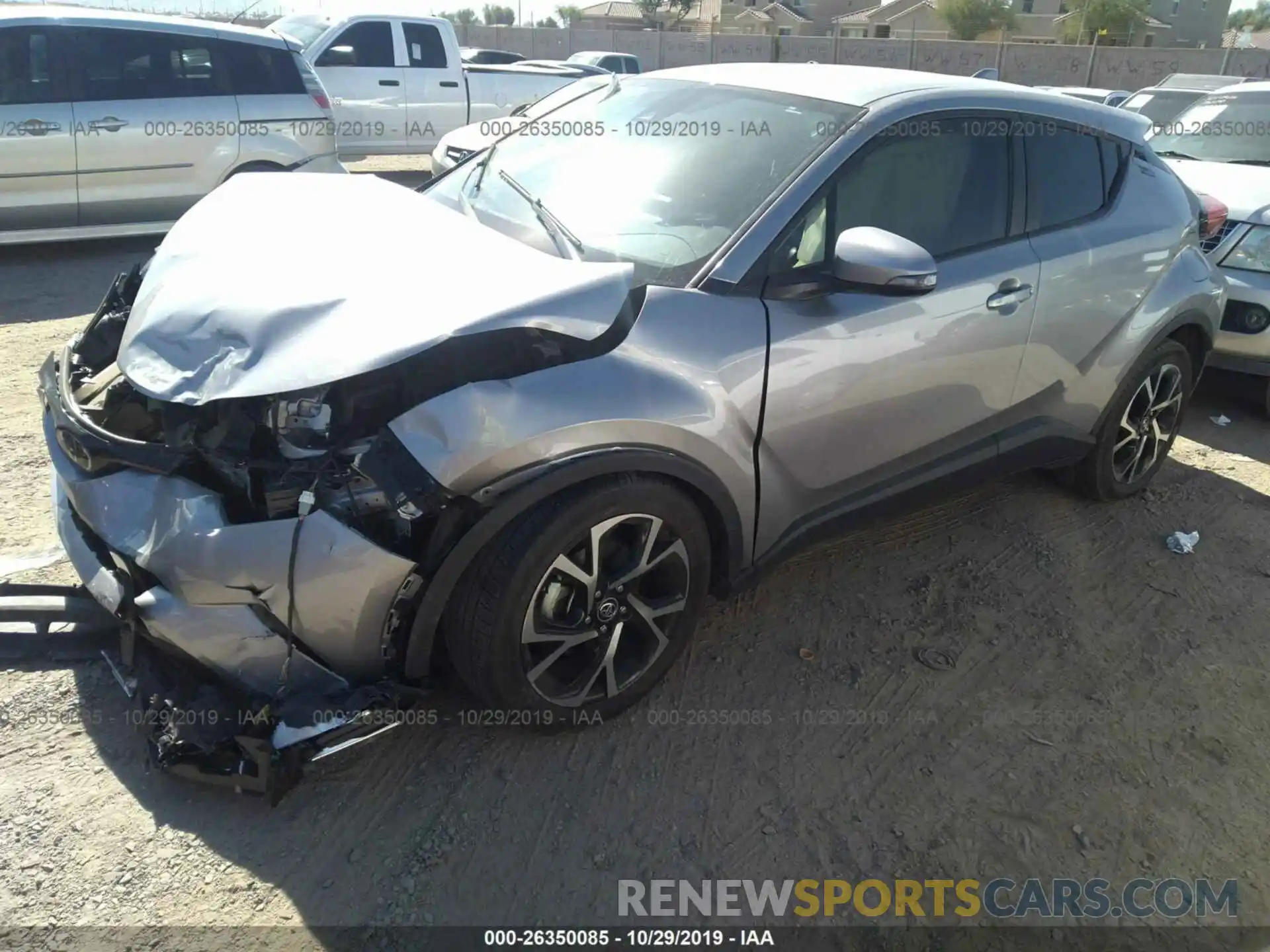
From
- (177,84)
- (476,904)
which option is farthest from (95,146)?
(476,904)

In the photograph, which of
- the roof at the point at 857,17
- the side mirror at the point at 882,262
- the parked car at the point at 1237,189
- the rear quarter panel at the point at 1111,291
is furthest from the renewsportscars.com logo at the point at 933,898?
the roof at the point at 857,17

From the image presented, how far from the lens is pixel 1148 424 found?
4254mm

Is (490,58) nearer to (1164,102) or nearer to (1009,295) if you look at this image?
(1164,102)

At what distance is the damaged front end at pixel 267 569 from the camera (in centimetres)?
220

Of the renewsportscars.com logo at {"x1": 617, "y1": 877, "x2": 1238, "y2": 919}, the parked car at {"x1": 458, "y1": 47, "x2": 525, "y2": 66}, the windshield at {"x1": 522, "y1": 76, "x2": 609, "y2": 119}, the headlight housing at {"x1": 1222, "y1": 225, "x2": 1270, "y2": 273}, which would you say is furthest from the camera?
the parked car at {"x1": 458, "y1": 47, "x2": 525, "y2": 66}

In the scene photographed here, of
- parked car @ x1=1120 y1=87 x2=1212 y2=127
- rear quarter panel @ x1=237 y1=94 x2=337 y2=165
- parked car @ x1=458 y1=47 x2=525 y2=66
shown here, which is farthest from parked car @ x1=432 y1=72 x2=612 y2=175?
parked car @ x1=458 y1=47 x2=525 y2=66

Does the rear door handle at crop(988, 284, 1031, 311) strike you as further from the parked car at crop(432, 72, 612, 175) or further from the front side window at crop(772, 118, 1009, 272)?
the parked car at crop(432, 72, 612, 175)

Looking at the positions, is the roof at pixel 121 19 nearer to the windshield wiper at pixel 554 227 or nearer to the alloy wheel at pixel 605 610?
the windshield wiper at pixel 554 227

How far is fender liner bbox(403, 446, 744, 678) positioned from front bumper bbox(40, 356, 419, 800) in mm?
88

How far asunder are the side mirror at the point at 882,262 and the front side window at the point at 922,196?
0.14m

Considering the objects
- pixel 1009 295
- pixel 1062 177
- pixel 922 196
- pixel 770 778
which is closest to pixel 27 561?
pixel 770 778

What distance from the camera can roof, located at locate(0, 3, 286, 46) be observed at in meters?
6.88

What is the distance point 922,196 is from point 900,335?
1.74ft

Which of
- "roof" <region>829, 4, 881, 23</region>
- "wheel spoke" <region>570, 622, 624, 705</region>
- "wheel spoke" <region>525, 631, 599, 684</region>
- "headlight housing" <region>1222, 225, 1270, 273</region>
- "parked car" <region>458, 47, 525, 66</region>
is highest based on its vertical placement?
"roof" <region>829, 4, 881, 23</region>
